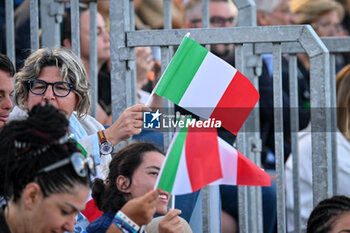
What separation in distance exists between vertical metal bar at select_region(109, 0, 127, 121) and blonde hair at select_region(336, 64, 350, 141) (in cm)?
191

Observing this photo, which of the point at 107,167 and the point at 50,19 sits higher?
the point at 50,19

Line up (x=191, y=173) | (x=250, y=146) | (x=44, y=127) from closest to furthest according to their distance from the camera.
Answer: (x=44, y=127), (x=191, y=173), (x=250, y=146)

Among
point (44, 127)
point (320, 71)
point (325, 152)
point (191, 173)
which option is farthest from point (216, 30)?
point (44, 127)

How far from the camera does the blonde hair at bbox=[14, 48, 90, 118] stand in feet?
11.8

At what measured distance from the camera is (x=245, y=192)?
370 centimetres

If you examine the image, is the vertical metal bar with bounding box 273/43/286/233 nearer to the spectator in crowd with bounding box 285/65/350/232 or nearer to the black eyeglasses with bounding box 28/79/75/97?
the black eyeglasses with bounding box 28/79/75/97

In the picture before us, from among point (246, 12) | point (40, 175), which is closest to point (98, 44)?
point (246, 12)

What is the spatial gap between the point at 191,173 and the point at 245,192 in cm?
96

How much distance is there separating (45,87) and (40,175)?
1152mm

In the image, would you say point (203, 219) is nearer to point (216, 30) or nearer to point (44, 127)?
point (216, 30)

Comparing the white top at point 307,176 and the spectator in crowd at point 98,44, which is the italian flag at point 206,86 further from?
the white top at point 307,176

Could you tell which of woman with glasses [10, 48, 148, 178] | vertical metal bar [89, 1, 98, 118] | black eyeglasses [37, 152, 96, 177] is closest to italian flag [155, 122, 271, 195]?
black eyeglasses [37, 152, 96, 177]

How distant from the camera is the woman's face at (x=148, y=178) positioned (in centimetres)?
330

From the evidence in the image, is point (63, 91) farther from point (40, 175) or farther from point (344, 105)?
point (344, 105)
